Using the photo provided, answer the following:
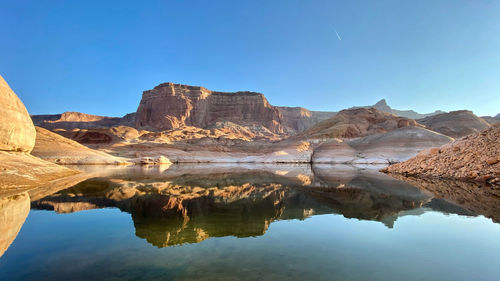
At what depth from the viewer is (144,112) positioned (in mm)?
103062

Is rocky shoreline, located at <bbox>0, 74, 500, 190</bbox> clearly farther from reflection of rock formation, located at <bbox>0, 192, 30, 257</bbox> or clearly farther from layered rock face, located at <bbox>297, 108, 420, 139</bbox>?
reflection of rock formation, located at <bbox>0, 192, 30, 257</bbox>

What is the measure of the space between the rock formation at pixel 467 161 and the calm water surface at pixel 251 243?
384 inches

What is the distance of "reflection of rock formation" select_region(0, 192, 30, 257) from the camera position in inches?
166

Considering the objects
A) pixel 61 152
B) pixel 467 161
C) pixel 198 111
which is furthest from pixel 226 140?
pixel 198 111

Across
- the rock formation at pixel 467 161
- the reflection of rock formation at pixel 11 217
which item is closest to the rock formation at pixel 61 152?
the reflection of rock formation at pixel 11 217

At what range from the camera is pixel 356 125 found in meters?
60.0

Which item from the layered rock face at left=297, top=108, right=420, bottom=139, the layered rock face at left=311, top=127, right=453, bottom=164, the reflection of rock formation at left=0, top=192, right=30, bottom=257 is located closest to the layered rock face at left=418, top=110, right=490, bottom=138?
the layered rock face at left=297, top=108, right=420, bottom=139

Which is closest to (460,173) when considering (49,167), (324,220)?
(324,220)

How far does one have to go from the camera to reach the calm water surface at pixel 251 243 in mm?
3141

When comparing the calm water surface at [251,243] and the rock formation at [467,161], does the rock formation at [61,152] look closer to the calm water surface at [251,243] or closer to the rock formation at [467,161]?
the calm water surface at [251,243]

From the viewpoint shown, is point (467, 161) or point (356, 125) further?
point (356, 125)

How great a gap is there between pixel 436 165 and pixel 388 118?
1993 inches

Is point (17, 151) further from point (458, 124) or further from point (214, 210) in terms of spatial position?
point (458, 124)

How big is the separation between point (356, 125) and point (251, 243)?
6151 cm
